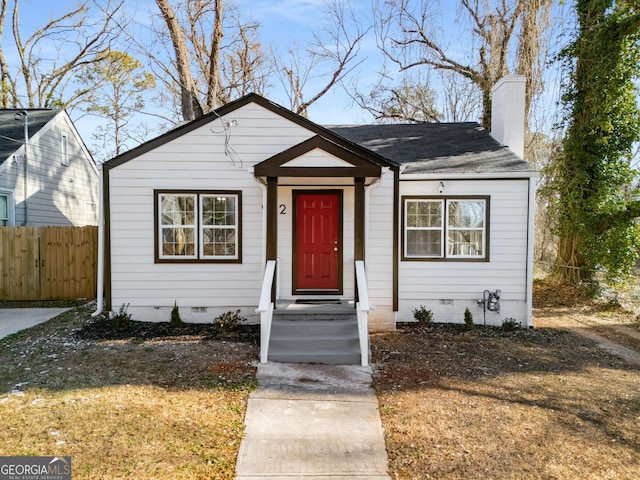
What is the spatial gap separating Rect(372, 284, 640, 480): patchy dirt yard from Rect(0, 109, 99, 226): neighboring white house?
11.3m

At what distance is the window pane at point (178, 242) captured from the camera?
28.0 feet

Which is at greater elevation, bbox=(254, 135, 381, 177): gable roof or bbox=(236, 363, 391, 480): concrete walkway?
bbox=(254, 135, 381, 177): gable roof

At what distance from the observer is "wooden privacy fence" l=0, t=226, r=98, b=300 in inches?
431

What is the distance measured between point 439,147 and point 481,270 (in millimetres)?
3170

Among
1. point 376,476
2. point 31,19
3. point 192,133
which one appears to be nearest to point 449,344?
point 376,476

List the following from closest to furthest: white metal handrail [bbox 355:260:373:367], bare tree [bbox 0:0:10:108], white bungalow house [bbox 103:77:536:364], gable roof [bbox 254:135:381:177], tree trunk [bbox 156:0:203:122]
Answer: white metal handrail [bbox 355:260:373:367], gable roof [bbox 254:135:381:177], white bungalow house [bbox 103:77:536:364], tree trunk [bbox 156:0:203:122], bare tree [bbox 0:0:10:108]

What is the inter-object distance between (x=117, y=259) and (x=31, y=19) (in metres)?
20.5

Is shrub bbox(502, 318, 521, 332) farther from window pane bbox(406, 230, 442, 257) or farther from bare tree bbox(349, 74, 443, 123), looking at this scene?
bare tree bbox(349, 74, 443, 123)

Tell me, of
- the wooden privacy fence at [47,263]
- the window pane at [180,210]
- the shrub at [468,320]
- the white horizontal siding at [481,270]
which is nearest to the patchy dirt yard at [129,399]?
the window pane at [180,210]

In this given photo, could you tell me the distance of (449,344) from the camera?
24.6 ft

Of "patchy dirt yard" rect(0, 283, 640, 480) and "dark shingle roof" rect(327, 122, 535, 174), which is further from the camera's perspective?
"dark shingle roof" rect(327, 122, 535, 174)

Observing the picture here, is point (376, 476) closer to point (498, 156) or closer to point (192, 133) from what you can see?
point (192, 133)

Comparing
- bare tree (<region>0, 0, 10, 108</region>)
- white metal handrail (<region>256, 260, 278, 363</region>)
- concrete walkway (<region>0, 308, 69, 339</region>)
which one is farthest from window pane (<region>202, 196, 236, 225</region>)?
bare tree (<region>0, 0, 10, 108</region>)

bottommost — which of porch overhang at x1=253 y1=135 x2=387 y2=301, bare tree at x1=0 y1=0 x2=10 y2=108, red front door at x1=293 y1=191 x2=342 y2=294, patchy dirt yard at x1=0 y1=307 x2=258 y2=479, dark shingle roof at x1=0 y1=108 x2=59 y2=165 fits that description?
patchy dirt yard at x1=0 y1=307 x2=258 y2=479
